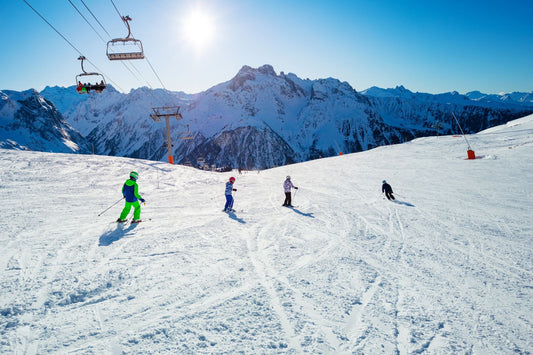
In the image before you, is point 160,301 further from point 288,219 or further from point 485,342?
point 288,219

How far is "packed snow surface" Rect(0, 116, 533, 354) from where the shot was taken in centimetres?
357

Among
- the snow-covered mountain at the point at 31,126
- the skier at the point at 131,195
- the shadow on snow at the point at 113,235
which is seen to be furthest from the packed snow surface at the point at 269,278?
the snow-covered mountain at the point at 31,126

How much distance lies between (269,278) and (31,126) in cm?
15926

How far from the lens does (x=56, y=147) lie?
11612 cm

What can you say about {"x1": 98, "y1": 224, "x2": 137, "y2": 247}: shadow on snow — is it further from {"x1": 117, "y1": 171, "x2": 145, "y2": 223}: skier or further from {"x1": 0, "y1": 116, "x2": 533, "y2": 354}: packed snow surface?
{"x1": 117, "y1": 171, "x2": 145, "y2": 223}: skier

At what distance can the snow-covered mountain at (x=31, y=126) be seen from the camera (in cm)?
10538

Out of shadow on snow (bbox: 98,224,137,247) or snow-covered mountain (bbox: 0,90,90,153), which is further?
snow-covered mountain (bbox: 0,90,90,153)

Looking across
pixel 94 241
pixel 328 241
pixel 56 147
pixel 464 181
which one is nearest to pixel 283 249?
pixel 328 241

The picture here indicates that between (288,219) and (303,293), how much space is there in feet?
18.6

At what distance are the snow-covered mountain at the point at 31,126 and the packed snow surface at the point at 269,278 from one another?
410ft

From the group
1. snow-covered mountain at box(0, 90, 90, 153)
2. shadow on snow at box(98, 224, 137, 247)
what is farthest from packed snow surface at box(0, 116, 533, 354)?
snow-covered mountain at box(0, 90, 90, 153)

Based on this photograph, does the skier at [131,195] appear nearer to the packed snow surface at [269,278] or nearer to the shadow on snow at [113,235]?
the shadow on snow at [113,235]

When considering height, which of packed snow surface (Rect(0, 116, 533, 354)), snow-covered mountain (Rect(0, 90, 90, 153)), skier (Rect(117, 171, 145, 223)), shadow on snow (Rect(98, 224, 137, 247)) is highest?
snow-covered mountain (Rect(0, 90, 90, 153))

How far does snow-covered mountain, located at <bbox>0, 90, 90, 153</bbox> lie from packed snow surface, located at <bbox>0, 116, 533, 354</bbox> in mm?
124833
